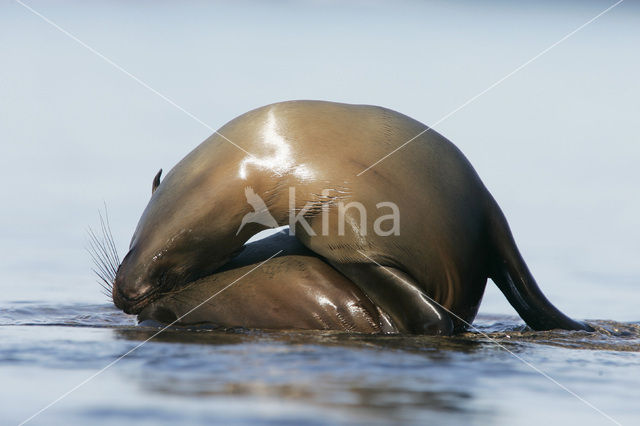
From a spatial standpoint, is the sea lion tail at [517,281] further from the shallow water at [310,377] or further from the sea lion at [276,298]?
the sea lion at [276,298]

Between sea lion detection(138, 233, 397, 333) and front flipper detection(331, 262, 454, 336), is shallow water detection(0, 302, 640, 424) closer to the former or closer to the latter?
front flipper detection(331, 262, 454, 336)

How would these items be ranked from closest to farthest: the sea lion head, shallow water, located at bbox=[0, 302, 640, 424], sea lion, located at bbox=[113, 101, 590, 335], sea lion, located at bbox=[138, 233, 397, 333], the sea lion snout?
shallow water, located at bbox=[0, 302, 640, 424] < sea lion, located at bbox=[113, 101, 590, 335] < sea lion, located at bbox=[138, 233, 397, 333] < the sea lion head < the sea lion snout

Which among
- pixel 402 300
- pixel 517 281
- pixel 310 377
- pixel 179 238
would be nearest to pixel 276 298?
pixel 179 238

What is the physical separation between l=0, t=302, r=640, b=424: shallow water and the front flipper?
163mm

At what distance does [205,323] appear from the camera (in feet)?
20.7

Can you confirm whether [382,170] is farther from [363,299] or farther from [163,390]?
[163,390]

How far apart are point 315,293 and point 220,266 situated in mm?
817

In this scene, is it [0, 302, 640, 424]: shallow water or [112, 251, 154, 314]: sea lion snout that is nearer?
[0, 302, 640, 424]: shallow water

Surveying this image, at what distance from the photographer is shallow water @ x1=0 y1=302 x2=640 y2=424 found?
11.4ft

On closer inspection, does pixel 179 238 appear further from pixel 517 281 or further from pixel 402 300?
pixel 517 281

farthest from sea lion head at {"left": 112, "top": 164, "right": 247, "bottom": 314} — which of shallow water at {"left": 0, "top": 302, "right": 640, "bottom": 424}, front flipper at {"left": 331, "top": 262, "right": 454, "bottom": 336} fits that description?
front flipper at {"left": 331, "top": 262, "right": 454, "bottom": 336}

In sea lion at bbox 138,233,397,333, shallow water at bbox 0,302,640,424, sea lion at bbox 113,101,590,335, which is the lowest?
shallow water at bbox 0,302,640,424

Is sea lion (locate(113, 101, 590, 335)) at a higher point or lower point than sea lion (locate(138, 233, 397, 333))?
higher

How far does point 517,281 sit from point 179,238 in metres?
2.40
